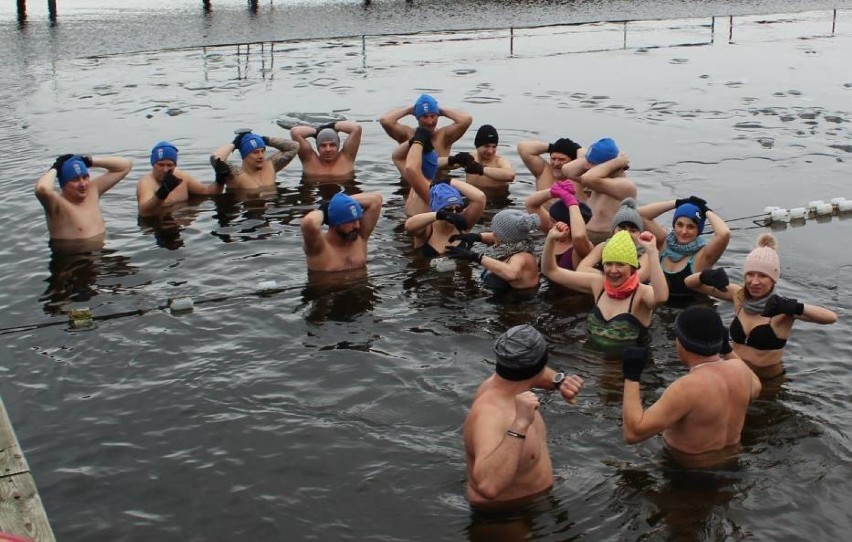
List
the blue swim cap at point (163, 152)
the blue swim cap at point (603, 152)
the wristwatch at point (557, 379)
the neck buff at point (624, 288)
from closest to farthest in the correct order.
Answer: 1. the wristwatch at point (557, 379)
2. the neck buff at point (624, 288)
3. the blue swim cap at point (603, 152)
4. the blue swim cap at point (163, 152)

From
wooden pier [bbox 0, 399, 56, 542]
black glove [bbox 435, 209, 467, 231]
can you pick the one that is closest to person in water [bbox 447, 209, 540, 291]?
black glove [bbox 435, 209, 467, 231]

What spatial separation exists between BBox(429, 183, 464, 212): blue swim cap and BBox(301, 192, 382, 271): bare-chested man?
716 millimetres

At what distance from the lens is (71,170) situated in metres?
11.8

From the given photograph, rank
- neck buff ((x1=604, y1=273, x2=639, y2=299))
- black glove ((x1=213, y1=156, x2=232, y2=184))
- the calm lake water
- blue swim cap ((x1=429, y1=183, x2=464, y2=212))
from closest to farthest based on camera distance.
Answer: the calm lake water → neck buff ((x1=604, y1=273, x2=639, y2=299)) → blue swim cap ((x1=429, y1=183, x2=464, y2=212)) → black glove ((x1=213, y1=156, x2=232, y2=184))

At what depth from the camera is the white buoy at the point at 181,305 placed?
10.1 meters

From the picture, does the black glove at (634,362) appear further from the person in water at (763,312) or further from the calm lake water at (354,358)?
the person in water at (763,312)

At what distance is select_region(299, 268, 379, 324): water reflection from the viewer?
10.1 meters

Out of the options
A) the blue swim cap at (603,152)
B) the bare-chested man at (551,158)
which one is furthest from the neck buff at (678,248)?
the bare-chested man at (551,158)

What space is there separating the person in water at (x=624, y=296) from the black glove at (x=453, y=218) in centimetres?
192

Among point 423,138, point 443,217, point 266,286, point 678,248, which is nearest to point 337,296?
point 266,286

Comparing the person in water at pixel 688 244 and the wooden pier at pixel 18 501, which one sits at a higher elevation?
the person in water at pixel 688 244

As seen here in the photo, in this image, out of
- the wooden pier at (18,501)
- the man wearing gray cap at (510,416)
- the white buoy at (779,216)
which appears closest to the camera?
the wooden pier at (18,501)

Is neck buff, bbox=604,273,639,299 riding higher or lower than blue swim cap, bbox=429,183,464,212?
lower

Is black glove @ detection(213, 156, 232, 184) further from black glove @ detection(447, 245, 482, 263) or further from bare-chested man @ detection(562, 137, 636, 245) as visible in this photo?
bare-chested man @ detection(562, 137, 636, 245)
